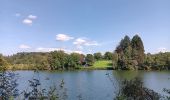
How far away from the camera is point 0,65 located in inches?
263

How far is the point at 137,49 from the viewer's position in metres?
121

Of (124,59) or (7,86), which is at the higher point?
(124,59)

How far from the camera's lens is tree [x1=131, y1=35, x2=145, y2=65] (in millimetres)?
113125

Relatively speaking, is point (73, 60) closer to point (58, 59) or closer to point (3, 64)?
point (58, 59)

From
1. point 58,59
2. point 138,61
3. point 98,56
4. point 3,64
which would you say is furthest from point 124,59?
point 3,64

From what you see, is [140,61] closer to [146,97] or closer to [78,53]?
[78,53]

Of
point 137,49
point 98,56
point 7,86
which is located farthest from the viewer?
point 98,56

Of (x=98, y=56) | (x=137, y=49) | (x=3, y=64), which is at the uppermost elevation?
(x=137, y=49)

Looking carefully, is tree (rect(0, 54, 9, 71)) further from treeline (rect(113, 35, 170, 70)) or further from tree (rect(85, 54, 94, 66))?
tree (rect(85, 54, 94, 66))

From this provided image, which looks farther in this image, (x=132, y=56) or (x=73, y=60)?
(x=73, y=60)

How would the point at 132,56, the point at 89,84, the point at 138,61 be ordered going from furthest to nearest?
the point at 132,56, the point at 138,61, the point at 89,84

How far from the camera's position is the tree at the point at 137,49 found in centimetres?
11312

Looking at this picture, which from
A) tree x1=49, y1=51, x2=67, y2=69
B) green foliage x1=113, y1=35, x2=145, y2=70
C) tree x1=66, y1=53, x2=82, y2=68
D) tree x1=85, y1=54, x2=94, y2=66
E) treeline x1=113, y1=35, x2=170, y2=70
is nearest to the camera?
green foliage x1=113, y1=35, x2=145, y2=70

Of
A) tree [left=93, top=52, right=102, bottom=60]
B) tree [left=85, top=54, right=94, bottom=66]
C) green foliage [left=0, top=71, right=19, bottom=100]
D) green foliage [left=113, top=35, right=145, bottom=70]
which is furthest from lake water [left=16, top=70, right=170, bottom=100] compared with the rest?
tree [left=93, top=52, right=102, bottom=60]
